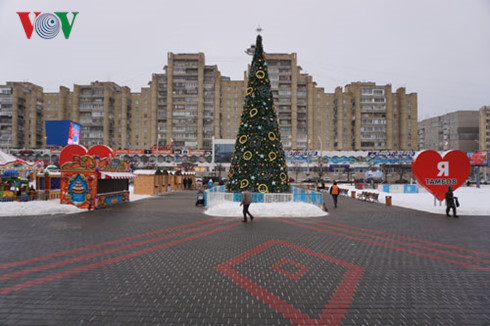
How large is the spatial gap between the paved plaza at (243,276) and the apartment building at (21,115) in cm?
9158

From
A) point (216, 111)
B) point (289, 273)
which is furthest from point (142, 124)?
point (289, 273)

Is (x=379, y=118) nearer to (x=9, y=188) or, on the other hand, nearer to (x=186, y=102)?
(x=186, y=102)

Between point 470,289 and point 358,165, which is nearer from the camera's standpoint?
point 470,289

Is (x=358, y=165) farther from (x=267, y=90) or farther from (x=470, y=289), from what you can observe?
(x=470, y=289)

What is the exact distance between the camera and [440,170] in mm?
16922

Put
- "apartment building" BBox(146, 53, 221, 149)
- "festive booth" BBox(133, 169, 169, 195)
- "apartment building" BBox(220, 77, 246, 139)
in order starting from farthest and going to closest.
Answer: "apartment building" BBox(220, 77, 246, 139)
"apartment building" BBox(146, 53, 221, 149)
"festive booth" BBox(133, 169, 169, 195)

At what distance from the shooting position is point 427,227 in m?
11.2

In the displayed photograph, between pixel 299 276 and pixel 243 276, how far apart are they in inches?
45.2

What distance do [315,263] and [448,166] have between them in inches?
580

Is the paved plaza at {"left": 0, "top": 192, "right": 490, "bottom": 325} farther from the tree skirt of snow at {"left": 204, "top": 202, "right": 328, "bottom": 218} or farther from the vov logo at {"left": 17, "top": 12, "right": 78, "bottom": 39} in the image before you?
the vov logo at {"left": 17, "top": 12, "right": 78, "bottom": 39}

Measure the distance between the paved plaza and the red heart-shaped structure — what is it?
712 centimetres

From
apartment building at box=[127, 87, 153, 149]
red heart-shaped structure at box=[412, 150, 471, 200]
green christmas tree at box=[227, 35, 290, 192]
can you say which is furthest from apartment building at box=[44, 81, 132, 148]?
red heart-shaped structure at box=[412, 150, 471, 200]

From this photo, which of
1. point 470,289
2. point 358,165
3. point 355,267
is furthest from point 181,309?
point 358,165

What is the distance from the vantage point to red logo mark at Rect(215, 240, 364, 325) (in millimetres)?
4168
